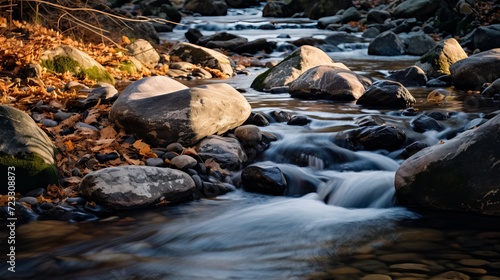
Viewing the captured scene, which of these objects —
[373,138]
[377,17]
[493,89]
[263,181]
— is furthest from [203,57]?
[377,17]

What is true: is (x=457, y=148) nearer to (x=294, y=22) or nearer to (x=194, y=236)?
(x=194, y=236)

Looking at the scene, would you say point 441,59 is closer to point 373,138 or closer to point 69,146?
point 373,138

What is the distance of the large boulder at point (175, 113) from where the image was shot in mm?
5992

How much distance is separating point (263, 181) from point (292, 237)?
1.08m

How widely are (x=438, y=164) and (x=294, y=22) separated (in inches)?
818

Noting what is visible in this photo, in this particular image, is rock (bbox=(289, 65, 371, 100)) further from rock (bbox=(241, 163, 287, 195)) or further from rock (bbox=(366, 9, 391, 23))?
rock (bbox=(366, 9, 391, 23))

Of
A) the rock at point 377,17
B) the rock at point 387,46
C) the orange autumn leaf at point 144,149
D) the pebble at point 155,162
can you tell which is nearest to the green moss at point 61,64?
the orange autumn leaf at point 144,149

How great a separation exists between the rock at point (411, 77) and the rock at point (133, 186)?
6395 mm

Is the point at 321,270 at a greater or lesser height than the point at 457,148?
lesser

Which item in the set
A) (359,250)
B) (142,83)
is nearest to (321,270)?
(359,250)

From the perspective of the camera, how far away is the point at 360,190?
5422 mm

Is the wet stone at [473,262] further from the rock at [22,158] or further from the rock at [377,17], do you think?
the rock at [377,17]

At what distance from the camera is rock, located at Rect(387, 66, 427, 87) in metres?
10.4

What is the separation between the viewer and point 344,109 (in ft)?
26.8
